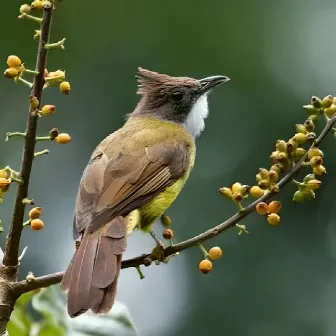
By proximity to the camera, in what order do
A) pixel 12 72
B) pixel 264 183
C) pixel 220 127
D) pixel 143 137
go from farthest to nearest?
pixel 220 127 → pixel 143 137 → pixel 264 183 → pixel 12 72

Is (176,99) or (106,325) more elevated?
(176,99)

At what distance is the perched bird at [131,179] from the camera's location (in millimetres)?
2717

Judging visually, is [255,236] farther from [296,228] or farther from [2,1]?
[2,1]

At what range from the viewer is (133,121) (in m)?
4.40

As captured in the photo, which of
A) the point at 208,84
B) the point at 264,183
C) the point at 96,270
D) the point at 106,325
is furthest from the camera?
the point at 208,84

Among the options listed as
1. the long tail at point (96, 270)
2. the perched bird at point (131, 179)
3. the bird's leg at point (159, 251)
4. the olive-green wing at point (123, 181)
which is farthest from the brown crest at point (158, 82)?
the bird's leg at point (159, 251)

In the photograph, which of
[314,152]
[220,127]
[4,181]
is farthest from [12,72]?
[220,127]

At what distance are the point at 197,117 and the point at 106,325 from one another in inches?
69.1

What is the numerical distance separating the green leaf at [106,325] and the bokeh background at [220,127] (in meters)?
3.26

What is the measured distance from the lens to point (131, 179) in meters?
3.38

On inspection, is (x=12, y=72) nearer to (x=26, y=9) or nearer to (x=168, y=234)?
(x=26, y=9)

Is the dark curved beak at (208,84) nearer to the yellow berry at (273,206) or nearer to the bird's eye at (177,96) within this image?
the bird's eye at (177,96)

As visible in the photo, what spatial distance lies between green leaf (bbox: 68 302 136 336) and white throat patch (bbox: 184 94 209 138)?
159 centimetres

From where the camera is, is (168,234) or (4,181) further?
(168,234)
